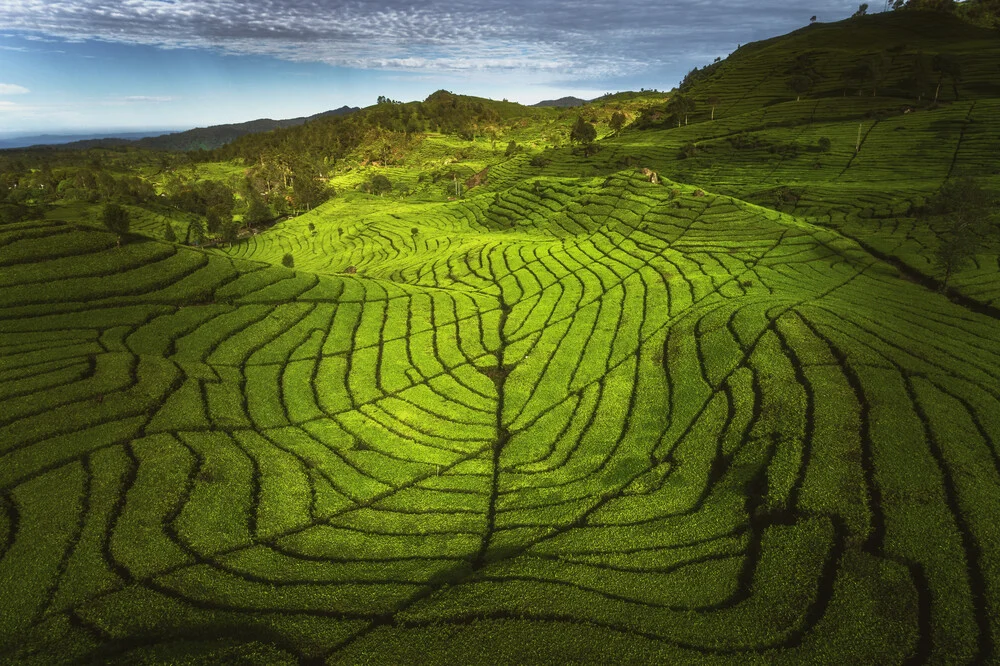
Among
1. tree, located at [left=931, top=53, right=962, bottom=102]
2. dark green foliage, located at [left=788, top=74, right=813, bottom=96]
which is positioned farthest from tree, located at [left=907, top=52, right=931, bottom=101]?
dark green foliage, located at [left=788, top=74, right=813, bottom=96]

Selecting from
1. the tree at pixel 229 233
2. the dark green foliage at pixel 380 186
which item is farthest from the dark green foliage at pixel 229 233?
the dark green foliage at pixel 380 186

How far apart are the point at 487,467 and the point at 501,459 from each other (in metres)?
1.18

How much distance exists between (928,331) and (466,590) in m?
37.4

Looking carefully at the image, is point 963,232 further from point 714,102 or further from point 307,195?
point 307,195

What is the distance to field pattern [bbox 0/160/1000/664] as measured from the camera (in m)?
15.8

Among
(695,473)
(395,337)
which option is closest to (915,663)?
(695,473)

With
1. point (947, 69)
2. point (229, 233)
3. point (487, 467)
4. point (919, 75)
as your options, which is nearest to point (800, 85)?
point (919, 75)

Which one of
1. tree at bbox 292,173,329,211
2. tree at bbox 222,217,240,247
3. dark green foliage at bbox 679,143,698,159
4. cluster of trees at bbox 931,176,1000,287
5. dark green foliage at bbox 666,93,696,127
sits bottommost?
tree at bbox 222,217,240,247

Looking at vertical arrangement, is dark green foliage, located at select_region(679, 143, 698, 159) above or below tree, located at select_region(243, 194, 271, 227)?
above

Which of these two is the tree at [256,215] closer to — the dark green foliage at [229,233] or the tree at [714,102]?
the dark green foliage at [229,233]

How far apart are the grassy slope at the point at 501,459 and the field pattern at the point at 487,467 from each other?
5.4 inches

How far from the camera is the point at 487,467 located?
92.2ft

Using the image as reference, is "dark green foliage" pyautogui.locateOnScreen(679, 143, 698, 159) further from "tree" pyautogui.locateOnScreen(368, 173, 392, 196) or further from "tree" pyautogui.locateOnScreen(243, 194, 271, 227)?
"tree" pyautogui.locateOnScreen(243, 194, 271, 227)

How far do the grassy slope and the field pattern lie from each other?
137 millimetres
